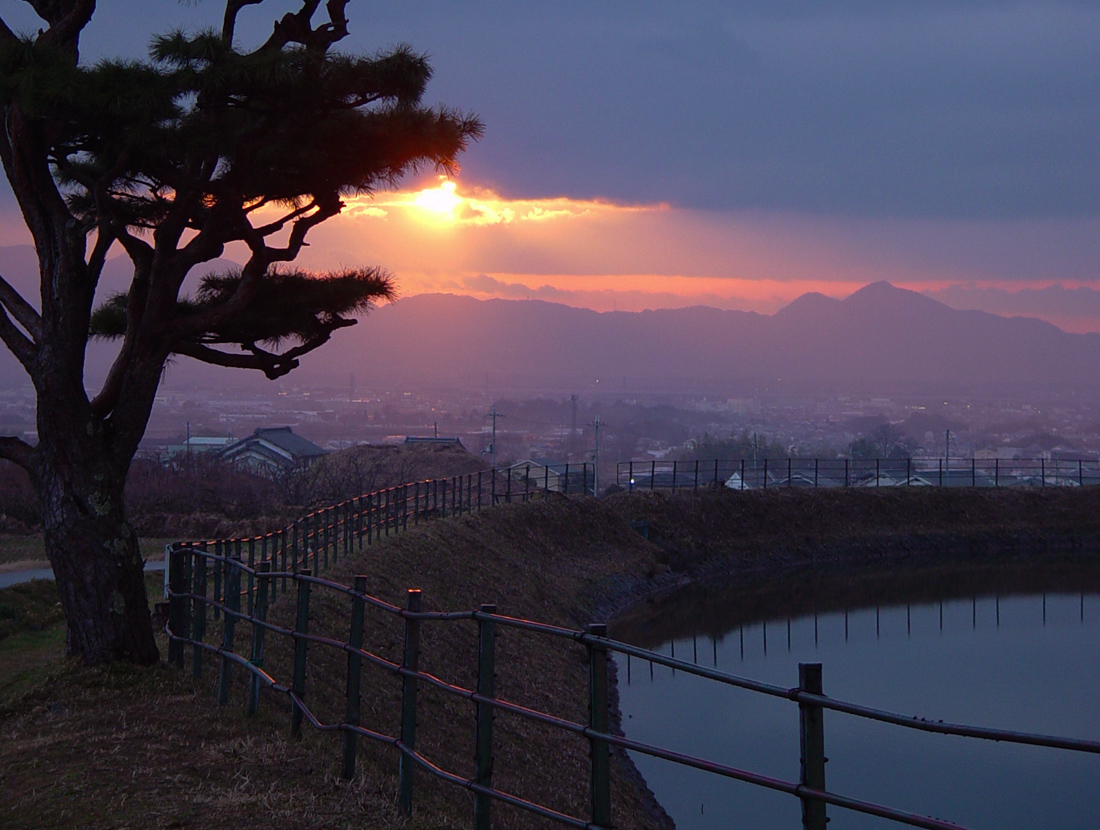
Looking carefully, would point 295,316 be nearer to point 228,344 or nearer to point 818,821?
point 228,344

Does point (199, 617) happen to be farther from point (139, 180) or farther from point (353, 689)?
point (139, 180)

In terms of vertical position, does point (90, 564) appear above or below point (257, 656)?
above

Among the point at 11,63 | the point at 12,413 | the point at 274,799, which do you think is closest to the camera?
the point at 274,799

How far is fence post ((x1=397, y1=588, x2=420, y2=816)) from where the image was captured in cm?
667

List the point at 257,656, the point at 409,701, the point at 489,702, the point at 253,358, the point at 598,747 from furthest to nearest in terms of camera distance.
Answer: the point at 253,358 → the point at 257,656 → the point at 409,701 → the point at 489,702 → the point at 598,747

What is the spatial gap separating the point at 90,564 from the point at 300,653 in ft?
10.4

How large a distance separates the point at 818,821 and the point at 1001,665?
23184 millimetres

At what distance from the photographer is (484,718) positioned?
6066 mm


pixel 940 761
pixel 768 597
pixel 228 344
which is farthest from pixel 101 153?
→ pixel 768 597

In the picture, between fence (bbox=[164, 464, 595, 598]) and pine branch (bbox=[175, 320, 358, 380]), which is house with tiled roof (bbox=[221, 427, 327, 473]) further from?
pine branch (bbox=[175, 320, 358, 380])

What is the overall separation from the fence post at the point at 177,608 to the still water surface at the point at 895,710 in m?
5.82

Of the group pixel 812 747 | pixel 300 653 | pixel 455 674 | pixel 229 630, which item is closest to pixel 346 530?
pixel 455 674

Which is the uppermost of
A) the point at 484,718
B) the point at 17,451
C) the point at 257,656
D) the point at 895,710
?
the point at 17,451

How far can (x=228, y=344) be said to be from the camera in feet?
43.5
